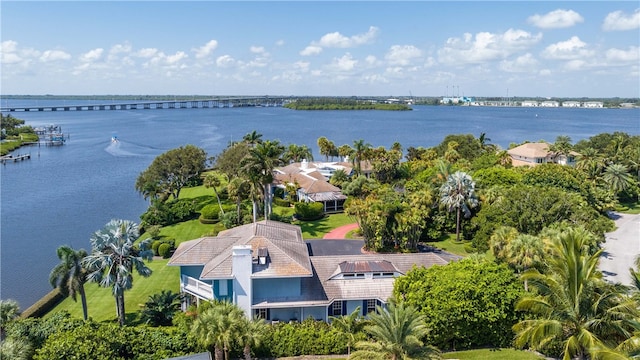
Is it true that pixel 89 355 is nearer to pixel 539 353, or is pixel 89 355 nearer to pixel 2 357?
pixel 2 357

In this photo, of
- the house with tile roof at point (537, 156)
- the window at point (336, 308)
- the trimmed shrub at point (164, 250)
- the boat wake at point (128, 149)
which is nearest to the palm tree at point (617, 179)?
the house with tile roof at point (537, 156)

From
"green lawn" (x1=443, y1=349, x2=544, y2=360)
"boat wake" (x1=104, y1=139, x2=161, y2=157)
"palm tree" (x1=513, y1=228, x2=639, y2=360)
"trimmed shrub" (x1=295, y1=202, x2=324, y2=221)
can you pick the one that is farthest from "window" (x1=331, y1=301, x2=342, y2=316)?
"boat wake" (x1=104, y1=139, x2=161, y2=157)

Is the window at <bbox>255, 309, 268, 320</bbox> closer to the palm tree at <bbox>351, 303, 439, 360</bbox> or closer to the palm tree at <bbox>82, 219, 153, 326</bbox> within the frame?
the palm tree at <bbox>82, 219, 153, 326</bbox>

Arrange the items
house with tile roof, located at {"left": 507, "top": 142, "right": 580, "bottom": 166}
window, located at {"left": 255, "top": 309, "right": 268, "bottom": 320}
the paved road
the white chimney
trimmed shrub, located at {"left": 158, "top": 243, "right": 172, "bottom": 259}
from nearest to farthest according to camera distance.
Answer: the white chimney < window, located at {"left": 255, "top": 309, "right": 268, "bottom": 320} < the paved road < trimmed shrub, located at {"left": 158, "top": 243, "right": 172, "bottom": 259} < house with tile roof, located at {"left": 507, "top": 142, "right": 580, "bottom": 166}

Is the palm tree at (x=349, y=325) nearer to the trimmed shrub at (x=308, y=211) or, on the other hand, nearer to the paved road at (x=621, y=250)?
the paved road at (x=621, y=250)

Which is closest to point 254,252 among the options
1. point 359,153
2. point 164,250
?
point 164,250

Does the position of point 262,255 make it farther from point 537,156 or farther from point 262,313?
point 537,156
